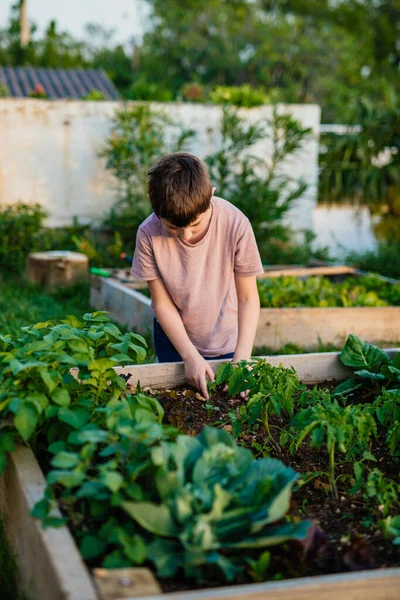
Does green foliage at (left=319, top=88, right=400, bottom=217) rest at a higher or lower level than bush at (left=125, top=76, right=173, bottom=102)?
lower

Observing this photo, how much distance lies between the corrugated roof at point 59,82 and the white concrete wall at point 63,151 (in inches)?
171

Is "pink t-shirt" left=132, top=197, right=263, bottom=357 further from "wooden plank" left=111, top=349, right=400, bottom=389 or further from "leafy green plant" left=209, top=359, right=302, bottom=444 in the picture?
"leafy green plant" left=209, top=359, right=302, bottom=444

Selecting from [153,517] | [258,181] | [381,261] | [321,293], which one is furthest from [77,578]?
[258,181]

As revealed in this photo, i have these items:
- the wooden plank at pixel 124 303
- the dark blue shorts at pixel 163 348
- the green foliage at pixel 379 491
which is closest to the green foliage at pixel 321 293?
the wooden plank at pixel 124 303

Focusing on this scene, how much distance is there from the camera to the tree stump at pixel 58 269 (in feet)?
20.9

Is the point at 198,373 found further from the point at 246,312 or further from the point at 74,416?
the point at 74,416

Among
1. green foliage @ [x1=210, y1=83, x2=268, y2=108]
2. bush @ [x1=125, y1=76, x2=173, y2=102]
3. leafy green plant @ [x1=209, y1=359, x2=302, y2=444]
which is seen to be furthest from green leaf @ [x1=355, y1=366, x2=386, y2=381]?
green foliage @ [x1=210, y1=83, x2=268, y2=108]

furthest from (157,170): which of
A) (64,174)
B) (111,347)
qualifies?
(64,174)

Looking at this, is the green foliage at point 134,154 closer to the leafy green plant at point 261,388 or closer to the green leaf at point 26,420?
the leafy green plant at point 261,388

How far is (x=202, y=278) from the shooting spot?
300 cm

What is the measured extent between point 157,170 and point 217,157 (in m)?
4.78

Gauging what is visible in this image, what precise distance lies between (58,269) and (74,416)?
15.3 ft

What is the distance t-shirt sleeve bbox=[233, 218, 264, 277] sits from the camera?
2877 millimetres

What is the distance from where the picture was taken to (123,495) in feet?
5.25
